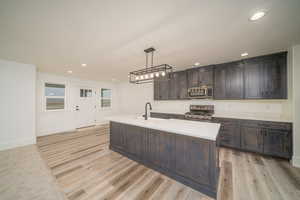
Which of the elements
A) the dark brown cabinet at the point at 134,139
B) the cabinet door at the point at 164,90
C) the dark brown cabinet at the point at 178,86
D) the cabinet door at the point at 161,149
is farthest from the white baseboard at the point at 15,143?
the dark brown cabinet at the point at 178,86

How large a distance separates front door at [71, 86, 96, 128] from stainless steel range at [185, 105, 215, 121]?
5.02m

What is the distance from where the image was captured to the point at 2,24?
1.71m

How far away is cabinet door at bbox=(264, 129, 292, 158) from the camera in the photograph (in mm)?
2568

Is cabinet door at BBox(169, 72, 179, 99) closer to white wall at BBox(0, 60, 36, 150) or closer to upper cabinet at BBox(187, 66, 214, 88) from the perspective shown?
upper cabinet at BBox(187, 66, 214, 88)

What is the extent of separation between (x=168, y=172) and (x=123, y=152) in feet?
4.18

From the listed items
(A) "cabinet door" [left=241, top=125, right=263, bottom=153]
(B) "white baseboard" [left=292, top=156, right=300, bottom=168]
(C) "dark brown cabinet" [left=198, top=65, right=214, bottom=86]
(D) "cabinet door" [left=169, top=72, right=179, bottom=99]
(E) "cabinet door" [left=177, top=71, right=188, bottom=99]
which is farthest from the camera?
(D) "cabinet door" [left=169, top=72, right=179, bottom=99]

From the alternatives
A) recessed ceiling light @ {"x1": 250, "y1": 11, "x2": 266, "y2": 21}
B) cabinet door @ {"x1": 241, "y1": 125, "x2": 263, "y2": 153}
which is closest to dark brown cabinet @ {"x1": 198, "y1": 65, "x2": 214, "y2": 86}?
cabinet door @ {"x1": 241, "y1": 125, "x2": 263, "y2": 153}

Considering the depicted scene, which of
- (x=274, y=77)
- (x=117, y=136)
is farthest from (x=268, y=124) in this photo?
(x=117, y=136)

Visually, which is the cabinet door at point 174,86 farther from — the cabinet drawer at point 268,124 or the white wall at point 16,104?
the white wall at point 16,104

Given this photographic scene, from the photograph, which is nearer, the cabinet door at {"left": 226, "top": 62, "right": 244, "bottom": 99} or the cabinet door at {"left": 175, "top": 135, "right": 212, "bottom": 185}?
the cabinet door at {"left": 175, "top": 135, "right": 212, "bottom": 185}

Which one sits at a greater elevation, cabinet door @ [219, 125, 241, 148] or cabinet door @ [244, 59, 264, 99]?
cabinet door @ [244, 59, 264, 99]

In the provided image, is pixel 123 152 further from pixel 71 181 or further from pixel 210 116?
pixel 210 116

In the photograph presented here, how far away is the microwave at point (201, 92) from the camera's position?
12.2 ft

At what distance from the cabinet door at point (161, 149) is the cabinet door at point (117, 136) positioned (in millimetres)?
868
